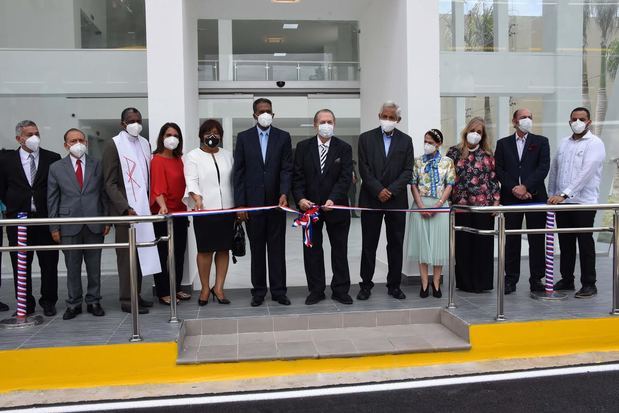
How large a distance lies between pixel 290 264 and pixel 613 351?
4475 millimetres

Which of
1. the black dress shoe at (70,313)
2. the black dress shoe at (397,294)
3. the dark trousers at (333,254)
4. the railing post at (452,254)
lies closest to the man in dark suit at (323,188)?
the dark trousers at (333,254)

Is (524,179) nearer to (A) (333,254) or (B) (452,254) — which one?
(B) (452,254)

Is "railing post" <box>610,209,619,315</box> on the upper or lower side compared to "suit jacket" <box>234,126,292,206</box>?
lower

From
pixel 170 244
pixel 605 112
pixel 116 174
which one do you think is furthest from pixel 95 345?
pixel 605 112

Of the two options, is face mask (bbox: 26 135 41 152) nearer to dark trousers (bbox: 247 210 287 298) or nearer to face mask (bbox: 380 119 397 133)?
dark trousers (bbox: 247 210 287 298)

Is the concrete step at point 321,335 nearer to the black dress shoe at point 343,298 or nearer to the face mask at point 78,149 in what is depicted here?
the black dress shoe at point 343,298

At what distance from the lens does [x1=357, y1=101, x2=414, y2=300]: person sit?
5.64m

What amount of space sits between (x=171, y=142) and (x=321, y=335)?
2.22 m

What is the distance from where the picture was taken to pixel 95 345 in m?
4.16

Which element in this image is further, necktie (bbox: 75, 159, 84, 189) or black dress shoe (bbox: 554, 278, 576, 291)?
black dress shoe (bbox: 554, 278, 576, 291)

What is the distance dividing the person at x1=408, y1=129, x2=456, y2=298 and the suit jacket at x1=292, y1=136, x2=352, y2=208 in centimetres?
76

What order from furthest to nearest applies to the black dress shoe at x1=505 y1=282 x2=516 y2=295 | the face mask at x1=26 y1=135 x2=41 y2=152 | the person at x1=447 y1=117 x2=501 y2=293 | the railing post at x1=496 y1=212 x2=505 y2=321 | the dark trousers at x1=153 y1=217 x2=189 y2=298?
the black dress shoe at x1=505 y1=282 x2=516 y2=295 < the person at x1=447 y1=117 x2=501 y2=293 < the dark trousers at x1=153 y1=217 x2=189 y2=298 < the face mask at x1=26 y1=135 x2=41 y2=152 < the railing post at x1=496 y1=212 x2=505 y2=321

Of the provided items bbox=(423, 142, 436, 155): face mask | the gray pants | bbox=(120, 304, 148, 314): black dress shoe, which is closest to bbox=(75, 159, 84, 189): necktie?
the gray pants

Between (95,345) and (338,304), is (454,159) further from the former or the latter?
(95,345)
